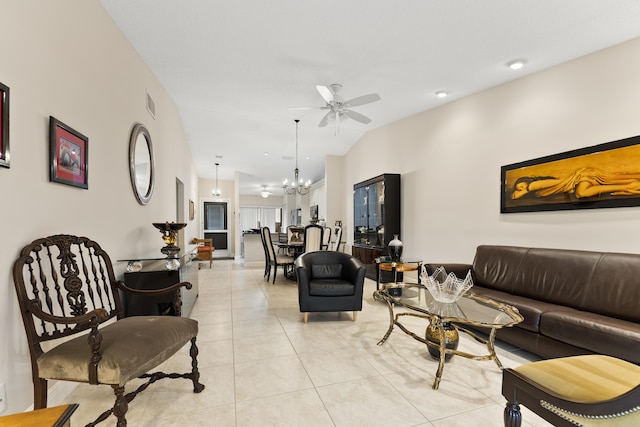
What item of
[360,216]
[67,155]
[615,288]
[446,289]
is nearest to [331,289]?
[446,289]

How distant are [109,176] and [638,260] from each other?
15.1 feet

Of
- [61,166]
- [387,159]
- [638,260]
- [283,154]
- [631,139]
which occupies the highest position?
[283,154]

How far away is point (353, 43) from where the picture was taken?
2951 millimetres

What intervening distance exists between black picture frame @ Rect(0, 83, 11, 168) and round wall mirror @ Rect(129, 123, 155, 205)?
63.1 inches

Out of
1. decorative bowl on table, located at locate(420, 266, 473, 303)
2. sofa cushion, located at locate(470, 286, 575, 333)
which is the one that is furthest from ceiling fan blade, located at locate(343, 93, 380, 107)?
sofa cushion, located at locate(470, 286, 575, 333)

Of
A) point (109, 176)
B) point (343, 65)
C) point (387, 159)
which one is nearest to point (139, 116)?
point (109, 176)

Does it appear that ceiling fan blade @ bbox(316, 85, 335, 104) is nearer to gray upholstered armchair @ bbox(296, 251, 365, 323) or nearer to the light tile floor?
gray upholstered armchair @ bbox(296, 251, 365, 323)

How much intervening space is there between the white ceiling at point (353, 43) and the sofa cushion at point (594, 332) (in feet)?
8.20

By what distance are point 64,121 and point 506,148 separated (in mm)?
4440

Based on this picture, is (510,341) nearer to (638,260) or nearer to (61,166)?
(638,260)

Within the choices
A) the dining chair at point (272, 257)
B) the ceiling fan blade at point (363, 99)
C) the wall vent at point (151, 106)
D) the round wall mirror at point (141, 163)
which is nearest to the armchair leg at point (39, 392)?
the round wall mirror at point (141, 163)

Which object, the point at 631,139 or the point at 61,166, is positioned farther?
the point at 631,139

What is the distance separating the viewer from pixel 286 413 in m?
1.77

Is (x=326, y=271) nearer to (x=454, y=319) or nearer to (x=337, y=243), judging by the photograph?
(x=454, y=319)
